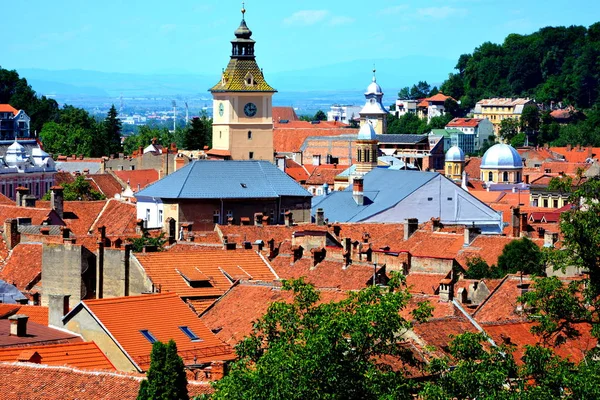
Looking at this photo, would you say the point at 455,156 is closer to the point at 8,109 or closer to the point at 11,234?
the point at 8,109

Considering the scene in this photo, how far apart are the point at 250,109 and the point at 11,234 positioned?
1856 inches

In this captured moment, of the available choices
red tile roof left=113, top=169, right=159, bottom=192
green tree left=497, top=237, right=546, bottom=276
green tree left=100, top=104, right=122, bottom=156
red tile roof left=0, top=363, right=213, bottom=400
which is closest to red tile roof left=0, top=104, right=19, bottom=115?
green tree left=100, top=104, right=122, bottom=156

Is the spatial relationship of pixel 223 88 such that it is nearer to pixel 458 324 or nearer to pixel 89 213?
pixel 89 213

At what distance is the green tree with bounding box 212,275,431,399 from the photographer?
25.1 metres

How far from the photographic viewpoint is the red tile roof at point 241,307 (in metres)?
37.3

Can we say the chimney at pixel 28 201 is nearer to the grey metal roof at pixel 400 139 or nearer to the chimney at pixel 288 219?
the chimney at pixel 288 219

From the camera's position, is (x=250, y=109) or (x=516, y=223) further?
(x=250, y=109)

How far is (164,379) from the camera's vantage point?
89.6 ft

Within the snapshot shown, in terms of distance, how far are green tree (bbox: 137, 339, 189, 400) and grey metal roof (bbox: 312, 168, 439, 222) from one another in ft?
147

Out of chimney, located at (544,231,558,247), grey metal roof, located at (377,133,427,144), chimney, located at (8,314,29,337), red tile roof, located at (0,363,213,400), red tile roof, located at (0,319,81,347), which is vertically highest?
grey metal roof, located at (377,133,427,144)

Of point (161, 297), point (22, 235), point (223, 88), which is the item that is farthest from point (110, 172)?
point (161, 297)

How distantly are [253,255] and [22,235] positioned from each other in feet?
29.6

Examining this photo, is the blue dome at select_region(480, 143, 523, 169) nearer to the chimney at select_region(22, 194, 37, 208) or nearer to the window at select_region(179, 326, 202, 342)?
the chimney at select_region(22, 194, 37, 208)

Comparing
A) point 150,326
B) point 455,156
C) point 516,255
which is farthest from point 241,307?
point 455,156
